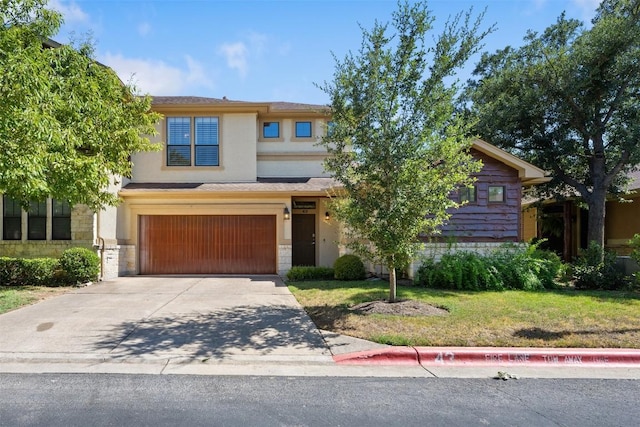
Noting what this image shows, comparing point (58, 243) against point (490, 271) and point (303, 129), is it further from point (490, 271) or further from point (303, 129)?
point (490, 271)

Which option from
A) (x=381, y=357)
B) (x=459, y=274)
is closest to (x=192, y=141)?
(x=459, y=274)

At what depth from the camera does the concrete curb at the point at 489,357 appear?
6070mm

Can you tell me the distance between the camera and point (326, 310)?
8.77 metres

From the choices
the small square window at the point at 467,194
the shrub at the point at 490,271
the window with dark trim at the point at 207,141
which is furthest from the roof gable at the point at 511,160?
the window with dark trim at the point at 207,141

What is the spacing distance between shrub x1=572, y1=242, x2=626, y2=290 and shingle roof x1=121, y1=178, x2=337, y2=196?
778cm

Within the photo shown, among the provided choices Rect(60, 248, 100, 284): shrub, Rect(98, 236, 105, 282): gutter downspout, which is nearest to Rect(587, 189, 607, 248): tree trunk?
Rect(60, 248, 100, 284): shrub

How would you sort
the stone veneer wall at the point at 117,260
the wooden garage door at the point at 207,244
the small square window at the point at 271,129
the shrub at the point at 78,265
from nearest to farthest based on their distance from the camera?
the shrub at the point at 78,265 < the stone veneer wall at the point at 117,260 < the wooden garage door at the point at 207,244 < the small square window at the point at 271,129

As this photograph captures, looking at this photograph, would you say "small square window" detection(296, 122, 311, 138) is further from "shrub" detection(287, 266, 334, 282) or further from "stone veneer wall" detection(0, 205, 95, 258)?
"stone veneer wall" detection(0, 205, 95, 258)

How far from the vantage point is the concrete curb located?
6070 millimetres

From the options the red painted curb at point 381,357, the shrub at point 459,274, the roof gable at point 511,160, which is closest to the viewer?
the red painted curb at point 381,357

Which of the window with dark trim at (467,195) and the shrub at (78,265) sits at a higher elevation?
the window with dark trim at (467,195)

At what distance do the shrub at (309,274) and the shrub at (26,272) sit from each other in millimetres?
6799

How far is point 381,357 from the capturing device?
240 inches

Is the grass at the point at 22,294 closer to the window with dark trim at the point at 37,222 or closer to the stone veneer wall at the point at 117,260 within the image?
the stone veneer wall at the point at 117,260
